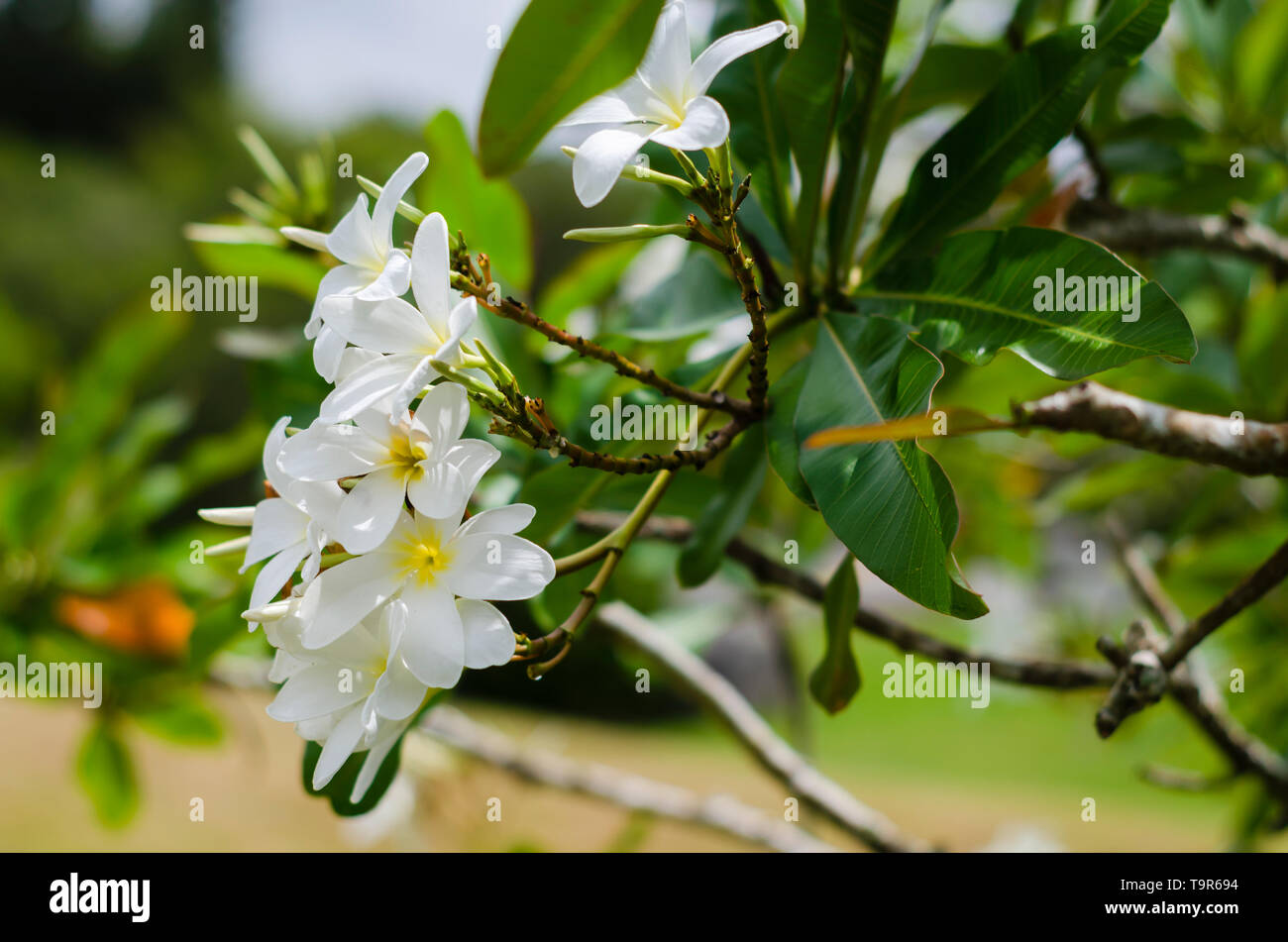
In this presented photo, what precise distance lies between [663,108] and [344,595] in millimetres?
316

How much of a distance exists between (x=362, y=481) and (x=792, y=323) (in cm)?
38

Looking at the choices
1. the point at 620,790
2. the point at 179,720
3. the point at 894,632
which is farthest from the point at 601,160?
the point at 179,720

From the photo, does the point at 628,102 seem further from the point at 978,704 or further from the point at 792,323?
the point at 978,704

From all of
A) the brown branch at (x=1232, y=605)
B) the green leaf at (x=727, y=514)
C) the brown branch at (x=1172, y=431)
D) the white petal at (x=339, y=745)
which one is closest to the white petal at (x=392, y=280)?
the white petal at (x=339, y=745)

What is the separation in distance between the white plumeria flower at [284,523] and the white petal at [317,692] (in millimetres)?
49

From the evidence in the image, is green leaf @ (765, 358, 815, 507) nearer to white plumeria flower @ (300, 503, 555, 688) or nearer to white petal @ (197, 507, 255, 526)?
white plumeria flower @ (300, 503, 555, 688)

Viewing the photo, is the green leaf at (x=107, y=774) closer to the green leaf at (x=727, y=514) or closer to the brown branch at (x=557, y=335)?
the green leaf at (x=727, y=514)

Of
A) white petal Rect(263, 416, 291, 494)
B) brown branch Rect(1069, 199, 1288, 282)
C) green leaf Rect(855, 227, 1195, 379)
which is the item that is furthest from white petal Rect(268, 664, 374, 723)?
brown branch Rect(1069, 199, 1288, 282)

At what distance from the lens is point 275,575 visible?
1.52ft

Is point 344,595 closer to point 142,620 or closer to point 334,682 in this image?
point 334,682

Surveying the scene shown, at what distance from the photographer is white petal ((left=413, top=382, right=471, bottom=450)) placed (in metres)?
0.43

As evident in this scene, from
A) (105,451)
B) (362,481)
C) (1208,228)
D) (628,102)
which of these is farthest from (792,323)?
(105,451)

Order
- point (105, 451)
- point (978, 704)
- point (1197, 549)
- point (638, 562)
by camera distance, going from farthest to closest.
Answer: point (105, 451) < point (638, 562) < point (1197, 549) < point (978, 704)

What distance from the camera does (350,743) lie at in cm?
45
